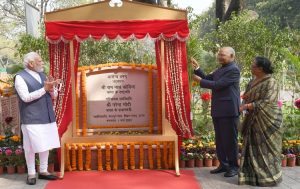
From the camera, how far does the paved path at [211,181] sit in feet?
16.5

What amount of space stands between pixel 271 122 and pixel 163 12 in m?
2.08

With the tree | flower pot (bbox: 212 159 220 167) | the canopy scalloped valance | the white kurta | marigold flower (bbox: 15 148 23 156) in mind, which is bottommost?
flower pot (bbox: 212 159 220 167)

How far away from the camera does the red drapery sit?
5363 millimetres

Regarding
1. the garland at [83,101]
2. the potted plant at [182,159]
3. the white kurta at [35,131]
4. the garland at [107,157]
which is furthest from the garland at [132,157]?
the white kurta at [35,131]

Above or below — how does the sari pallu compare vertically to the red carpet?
above

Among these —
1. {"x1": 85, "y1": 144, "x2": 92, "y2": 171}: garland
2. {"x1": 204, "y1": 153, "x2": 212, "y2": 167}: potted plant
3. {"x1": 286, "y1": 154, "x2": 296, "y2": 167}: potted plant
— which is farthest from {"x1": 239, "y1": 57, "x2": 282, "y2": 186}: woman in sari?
{"x1": 85, "y1": 144, "x2": 92, "y2": 171}: garland

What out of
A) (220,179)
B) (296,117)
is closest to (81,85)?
(220,179)

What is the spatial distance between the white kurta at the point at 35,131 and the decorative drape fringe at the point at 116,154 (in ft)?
1.89

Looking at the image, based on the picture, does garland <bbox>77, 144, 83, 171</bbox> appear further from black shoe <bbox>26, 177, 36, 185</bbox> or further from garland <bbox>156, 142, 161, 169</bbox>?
garland <bbox>156, 142, 161, 169</bbox>

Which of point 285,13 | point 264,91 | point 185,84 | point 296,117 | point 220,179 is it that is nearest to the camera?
point 264,91

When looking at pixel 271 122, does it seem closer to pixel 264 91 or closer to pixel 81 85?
pixel 264 91

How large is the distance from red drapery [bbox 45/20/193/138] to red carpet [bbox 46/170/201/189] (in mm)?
Result: 668

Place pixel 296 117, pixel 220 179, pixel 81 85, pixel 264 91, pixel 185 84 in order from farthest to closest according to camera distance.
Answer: pixel 296 117, pixel 81 85, pixel 185 84, pixel 220 179, pixel 264 91

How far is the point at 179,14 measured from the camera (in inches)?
214
